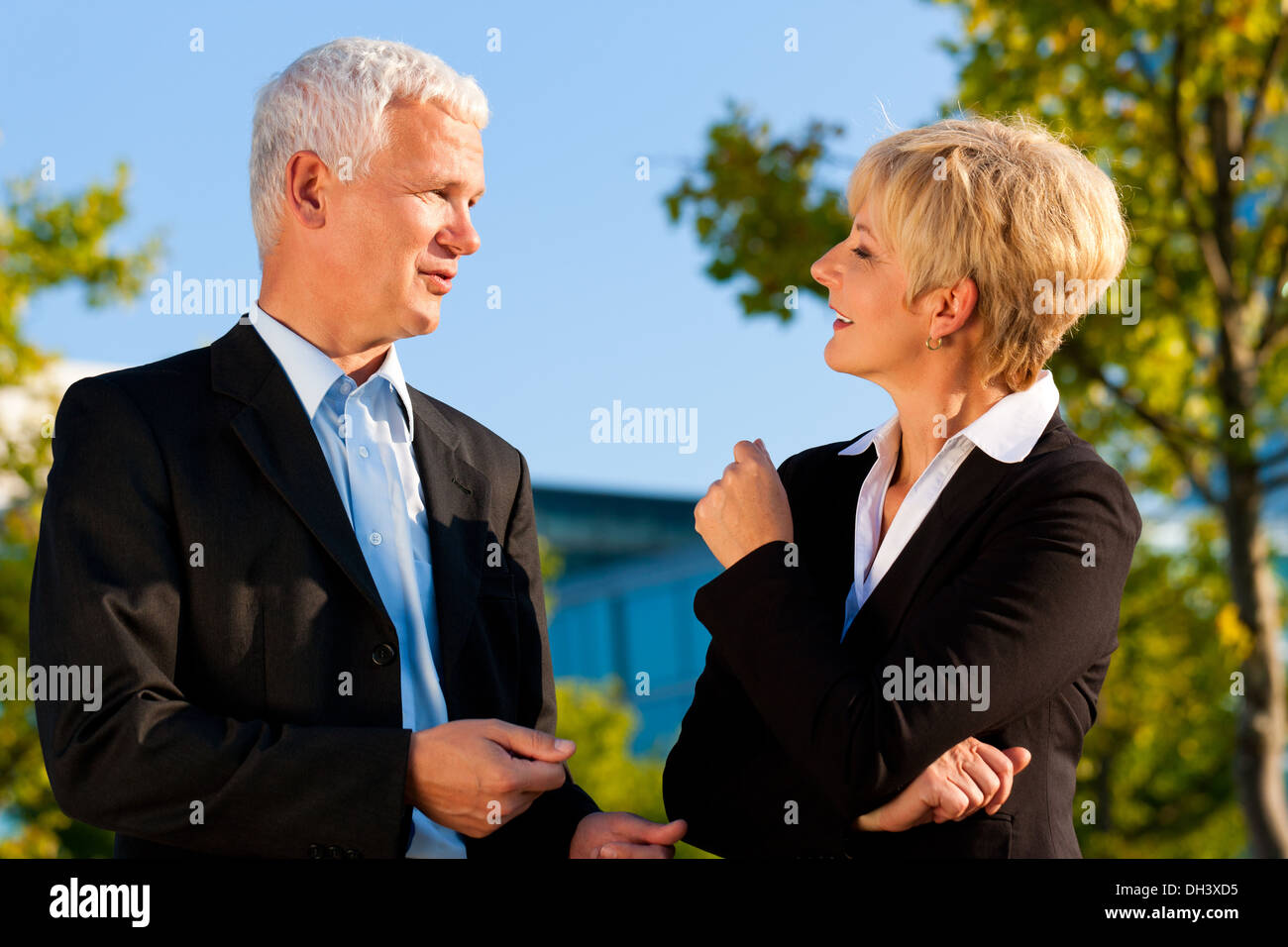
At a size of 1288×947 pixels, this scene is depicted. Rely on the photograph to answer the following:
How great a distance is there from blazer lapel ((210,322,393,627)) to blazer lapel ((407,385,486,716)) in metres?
0.20

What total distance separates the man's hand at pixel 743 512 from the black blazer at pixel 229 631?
559mm

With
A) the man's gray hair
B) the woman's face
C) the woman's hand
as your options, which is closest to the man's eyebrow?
the man's gray hair

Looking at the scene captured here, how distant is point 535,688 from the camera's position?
10.4ft

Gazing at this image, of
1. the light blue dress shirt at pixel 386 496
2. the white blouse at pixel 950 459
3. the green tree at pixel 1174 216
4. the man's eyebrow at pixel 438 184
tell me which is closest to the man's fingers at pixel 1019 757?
the white blouse at pixel 950 459

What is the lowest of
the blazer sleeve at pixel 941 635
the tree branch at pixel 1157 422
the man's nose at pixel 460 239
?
the blazer sleeve at pixel 941 635

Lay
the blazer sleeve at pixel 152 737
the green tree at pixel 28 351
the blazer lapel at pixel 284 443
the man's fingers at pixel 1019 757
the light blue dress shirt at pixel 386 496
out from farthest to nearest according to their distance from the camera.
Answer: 1. the green tree at pixel 28 351
2. the light blue dress shirt at pixel 386 496
3. the blazer lapel at pixel 284 443
4. the man's fingers at pixel 1019 757
5. the blazer sleeve at pixel 152 737

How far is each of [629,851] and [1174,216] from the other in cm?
741

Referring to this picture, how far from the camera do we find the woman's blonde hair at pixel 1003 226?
2895mm

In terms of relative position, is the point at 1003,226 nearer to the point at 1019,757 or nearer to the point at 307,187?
the point at 1019,757

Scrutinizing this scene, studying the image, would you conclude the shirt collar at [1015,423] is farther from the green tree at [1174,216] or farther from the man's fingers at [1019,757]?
the green tree at [1174,216]
